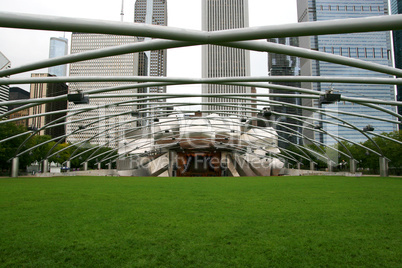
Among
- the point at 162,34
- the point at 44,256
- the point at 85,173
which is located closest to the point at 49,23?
the point at 162,34

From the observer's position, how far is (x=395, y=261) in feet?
13.4

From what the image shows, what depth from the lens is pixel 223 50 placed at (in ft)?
514

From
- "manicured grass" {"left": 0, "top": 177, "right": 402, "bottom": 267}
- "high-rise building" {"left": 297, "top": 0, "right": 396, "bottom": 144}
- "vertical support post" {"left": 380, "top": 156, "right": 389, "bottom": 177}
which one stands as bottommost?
"manicured grass" {"left": 0, "top": 177, "right": 402, "bottom": 267}

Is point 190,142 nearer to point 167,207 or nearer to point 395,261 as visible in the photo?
point 167,207

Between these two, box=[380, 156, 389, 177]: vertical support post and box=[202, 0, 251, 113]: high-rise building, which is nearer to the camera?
box=[380, 156, 389, 177]: vertical support post

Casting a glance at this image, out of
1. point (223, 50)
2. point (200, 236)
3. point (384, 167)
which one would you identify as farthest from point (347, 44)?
point (200, 236)

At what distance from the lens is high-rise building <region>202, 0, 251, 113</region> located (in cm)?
15050

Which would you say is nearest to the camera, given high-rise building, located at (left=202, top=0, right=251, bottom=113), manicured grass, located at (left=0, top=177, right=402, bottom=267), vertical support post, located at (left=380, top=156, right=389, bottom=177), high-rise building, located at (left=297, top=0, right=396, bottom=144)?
manicured grass, located at (left=0, top=177, right=402, bottom=267)

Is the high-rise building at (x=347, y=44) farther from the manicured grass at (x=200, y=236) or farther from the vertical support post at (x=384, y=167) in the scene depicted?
the manicured grass at (x=200, y=236)

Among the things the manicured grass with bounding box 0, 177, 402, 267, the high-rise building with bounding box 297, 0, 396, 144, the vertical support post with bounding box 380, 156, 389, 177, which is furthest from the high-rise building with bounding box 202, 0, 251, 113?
the manicured grass with bounding box 0, 177, 402, 267

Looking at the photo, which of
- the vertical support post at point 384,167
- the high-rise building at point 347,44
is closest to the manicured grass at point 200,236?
the vertical support post at point 384,167

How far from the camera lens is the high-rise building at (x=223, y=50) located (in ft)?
494

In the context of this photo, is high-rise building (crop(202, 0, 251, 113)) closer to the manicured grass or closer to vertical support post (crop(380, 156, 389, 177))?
vertical support post (crop(380, 156, 389, 177))

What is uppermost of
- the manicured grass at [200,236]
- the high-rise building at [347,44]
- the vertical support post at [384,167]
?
the high-rise building at [347,44]
